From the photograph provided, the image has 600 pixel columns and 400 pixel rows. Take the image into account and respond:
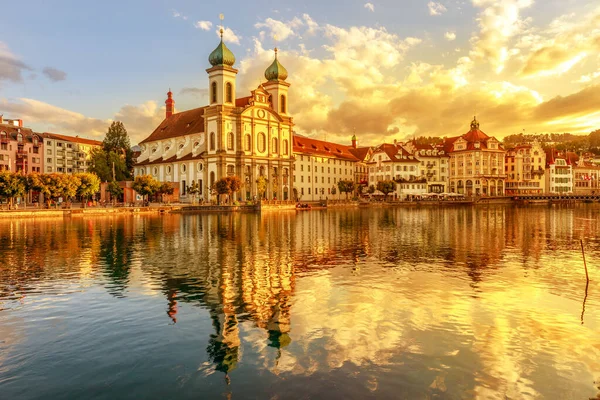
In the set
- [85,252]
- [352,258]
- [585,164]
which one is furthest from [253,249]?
[585,164]

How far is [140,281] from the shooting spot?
76.6 ft

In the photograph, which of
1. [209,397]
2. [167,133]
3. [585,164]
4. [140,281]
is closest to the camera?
[209,397]

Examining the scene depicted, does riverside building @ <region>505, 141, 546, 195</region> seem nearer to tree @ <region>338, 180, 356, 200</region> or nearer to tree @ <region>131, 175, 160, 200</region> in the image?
tree @ <region>338, 180, 356, 200</region>

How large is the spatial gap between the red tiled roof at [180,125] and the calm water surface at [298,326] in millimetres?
90959

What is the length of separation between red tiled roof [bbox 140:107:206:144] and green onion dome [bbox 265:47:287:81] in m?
18.2

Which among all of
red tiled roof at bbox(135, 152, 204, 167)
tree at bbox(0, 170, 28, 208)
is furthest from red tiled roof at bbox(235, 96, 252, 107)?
tree at bbox(0, 170, 28, 208)

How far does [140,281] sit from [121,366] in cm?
1113

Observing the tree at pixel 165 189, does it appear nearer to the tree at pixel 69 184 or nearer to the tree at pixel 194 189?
the tree at pixel 194 189

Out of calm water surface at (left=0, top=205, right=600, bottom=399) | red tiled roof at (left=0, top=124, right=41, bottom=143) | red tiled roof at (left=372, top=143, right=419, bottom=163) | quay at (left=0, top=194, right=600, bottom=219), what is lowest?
calm water surface at (left=0, top=205, right=600, bottom=399)

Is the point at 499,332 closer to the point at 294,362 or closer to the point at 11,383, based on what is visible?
the point at 294,362

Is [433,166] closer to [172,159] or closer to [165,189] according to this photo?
[172,159]

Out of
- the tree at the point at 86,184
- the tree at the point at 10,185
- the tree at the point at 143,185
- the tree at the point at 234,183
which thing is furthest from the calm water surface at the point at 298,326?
the tree at the point at 234,183

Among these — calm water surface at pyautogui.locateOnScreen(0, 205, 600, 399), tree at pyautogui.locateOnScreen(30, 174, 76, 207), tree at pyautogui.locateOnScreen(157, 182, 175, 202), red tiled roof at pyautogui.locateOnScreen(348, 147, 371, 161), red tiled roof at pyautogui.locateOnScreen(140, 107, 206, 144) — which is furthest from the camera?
red tiled roof at pyautogui.locateOnScreen(348, 147, 371, 161)

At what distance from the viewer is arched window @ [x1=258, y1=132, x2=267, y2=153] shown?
113500 millimetres
